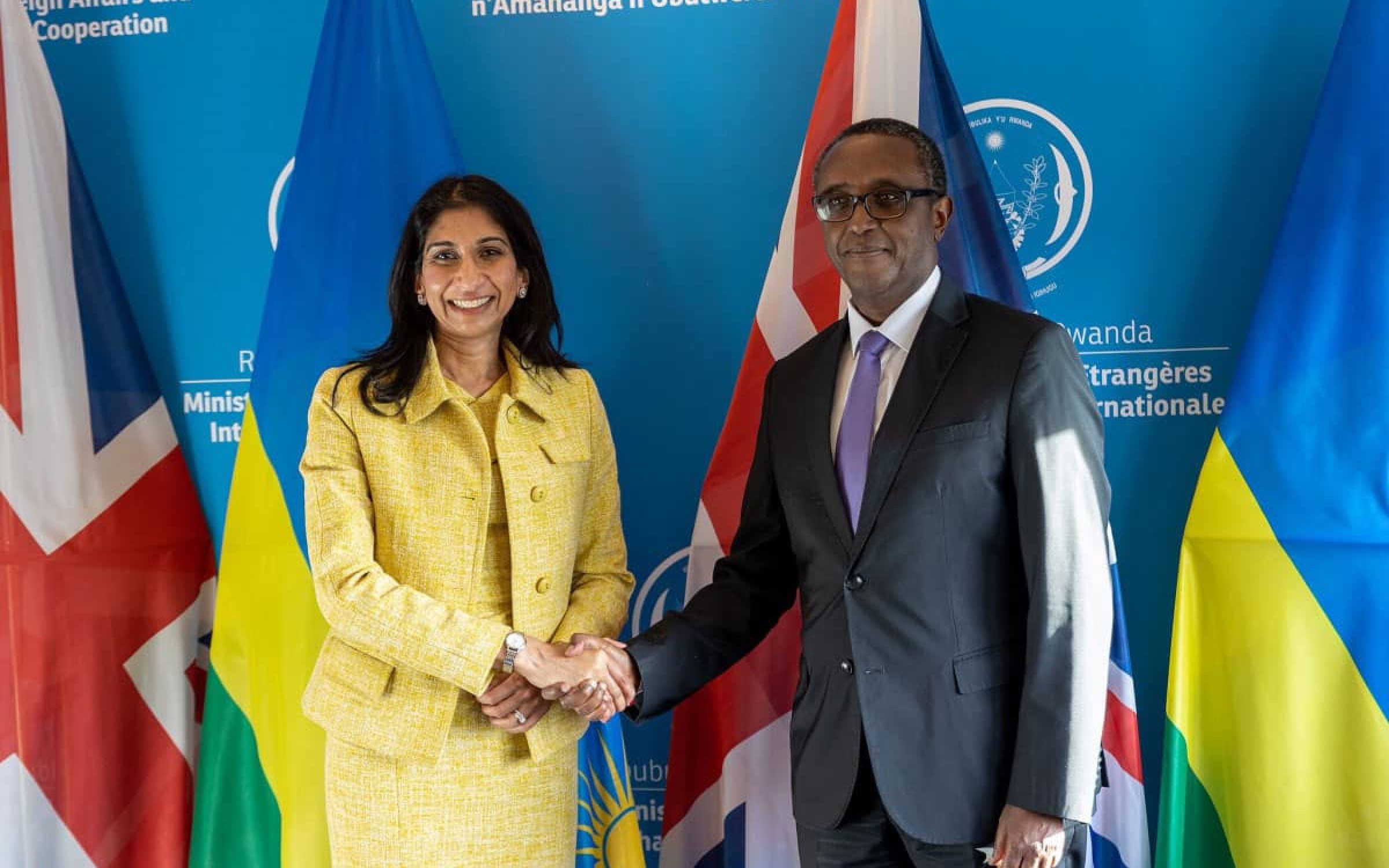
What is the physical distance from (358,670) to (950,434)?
1033 millimetres

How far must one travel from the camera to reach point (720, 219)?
2949 millimetres

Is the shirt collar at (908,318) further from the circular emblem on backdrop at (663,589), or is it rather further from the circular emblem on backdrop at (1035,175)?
the circular emblem on backdrop at (663,589)

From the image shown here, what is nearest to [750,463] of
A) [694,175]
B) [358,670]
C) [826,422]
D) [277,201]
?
[826,422]

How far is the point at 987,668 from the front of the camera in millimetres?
1875

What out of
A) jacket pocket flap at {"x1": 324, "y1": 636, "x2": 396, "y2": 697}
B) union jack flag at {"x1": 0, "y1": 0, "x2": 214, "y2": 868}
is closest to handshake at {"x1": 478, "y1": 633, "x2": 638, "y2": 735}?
jacket pocket flap at {"x1": 324, "y1": 636, "x2": 396, "y2": 697}

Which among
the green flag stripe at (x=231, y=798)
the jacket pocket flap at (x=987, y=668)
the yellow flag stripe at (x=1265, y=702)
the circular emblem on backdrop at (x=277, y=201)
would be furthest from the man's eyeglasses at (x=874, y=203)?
the green flag stripe at (x=231, y=798)

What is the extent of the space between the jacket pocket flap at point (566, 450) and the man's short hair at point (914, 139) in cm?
61

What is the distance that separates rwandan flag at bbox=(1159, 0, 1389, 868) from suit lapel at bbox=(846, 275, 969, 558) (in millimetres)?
849

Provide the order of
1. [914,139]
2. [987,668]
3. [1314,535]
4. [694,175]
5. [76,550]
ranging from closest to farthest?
[987,668], [914,139], [1314,535], [76,550], [694,175]

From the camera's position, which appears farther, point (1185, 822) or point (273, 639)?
point (273, 639)

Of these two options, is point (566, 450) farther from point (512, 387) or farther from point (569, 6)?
point (569, 6)

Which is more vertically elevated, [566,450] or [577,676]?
[566,450]

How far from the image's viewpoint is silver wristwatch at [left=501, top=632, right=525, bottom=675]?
1.98 m

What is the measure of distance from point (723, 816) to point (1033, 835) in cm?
99
